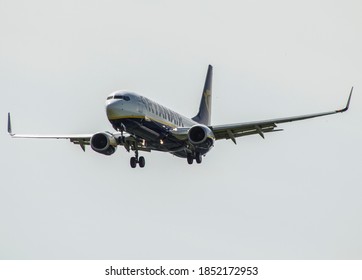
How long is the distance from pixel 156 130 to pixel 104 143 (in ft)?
13.3

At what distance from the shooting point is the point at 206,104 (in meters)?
72.4

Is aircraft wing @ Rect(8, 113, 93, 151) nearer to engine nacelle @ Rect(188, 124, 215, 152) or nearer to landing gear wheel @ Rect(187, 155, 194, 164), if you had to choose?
landing gear wheel @ Rect(187, 155, 194, 164)

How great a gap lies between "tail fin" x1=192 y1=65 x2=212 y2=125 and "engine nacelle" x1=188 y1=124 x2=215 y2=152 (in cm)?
1250

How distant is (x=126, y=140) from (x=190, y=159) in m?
4.87

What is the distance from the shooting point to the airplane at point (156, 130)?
5369 centimetres

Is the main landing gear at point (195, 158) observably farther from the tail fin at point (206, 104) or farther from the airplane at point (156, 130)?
the tail fin at point (206, 104)

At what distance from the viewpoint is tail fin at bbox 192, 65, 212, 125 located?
70312mm

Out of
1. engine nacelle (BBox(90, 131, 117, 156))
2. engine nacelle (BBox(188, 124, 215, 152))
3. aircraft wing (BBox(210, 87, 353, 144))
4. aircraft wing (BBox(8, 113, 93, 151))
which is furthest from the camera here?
aircraft wing (BBox(8, 113, 93, 151))

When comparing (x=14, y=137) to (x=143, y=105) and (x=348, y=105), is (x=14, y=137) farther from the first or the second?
(x=348, y=105)

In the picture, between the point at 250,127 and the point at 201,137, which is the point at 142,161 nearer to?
the point at 201,137

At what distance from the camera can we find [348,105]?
5234 centimetres

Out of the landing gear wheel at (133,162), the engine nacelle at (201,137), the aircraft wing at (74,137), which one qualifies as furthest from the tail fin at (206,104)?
the engine nacelle at (201,137)

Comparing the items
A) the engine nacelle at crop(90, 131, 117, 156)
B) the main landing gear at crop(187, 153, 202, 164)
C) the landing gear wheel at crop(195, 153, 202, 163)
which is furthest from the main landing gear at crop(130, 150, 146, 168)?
the landing gear wheel at crop(195, 153, 202, 163)
